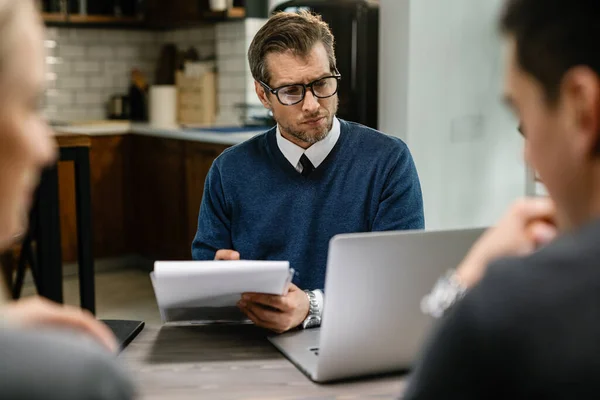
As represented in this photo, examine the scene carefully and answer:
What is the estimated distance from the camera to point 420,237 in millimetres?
1188

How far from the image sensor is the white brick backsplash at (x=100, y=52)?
5637 mm

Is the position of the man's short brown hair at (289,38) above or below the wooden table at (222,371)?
above

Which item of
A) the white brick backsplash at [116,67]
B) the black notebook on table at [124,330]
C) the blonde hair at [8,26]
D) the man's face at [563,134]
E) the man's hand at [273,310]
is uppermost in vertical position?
the white brick backsplash at [116,67]

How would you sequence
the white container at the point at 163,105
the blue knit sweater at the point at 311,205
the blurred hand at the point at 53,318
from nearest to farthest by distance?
1. the blurred hand at the point at 53,318
2. the blue knit sweater at the point at 311,205
3. the white container at the point at 163,105

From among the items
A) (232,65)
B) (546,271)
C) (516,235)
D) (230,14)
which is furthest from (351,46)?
(546,271)

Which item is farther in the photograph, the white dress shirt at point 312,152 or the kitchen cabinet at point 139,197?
the kitchen cabinet at point 139,197

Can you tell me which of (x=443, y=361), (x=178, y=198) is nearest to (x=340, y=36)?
(x=178, y=198)

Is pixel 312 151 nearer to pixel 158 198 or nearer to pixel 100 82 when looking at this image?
pixel 158 198

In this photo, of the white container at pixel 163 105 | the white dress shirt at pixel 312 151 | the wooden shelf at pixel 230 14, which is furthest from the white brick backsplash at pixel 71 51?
the white dress shirt at pixel 312 151

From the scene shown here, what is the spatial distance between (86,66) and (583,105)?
532 centimetres

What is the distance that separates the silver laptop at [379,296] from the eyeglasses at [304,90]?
87cm

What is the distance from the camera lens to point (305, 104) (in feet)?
6.55

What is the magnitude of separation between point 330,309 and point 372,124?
8.79ft

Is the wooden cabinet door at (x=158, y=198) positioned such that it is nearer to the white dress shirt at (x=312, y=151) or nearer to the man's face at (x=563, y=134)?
the white dress shirt at (x=312, y=151)
